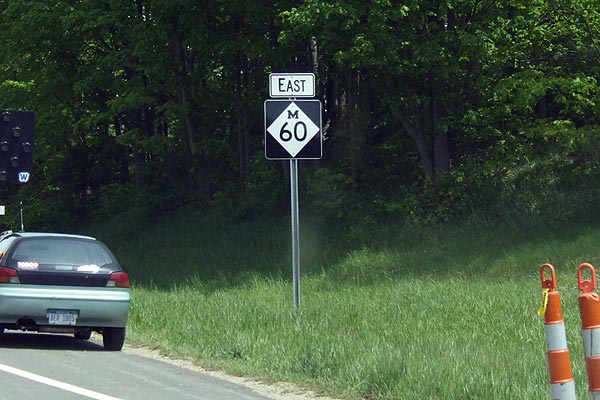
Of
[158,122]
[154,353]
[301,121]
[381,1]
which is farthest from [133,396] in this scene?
[158,122]

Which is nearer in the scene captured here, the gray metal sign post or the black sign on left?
the gray metal sign post

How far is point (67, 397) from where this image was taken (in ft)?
35.5

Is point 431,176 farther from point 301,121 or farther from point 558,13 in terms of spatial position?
point 301,121

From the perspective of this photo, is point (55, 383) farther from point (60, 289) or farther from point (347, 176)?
point (347, 176)

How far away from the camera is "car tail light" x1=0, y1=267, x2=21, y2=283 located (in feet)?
47.8

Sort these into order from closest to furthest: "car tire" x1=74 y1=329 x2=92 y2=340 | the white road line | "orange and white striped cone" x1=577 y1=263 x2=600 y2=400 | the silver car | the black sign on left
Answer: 1. "orange and white striped cone" x1=577 y1=263 x2=600 y2=400
2. the white road line
3. the silver car
4. "car tire" x1=74 y1=329 x2=92 y2=340
5. the black sign on left

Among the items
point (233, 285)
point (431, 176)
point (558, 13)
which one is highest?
point (558, 13)

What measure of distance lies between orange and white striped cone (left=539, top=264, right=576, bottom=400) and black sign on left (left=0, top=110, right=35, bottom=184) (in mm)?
24905

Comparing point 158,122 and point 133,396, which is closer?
point 133,396

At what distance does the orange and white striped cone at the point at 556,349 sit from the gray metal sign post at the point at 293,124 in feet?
25.7

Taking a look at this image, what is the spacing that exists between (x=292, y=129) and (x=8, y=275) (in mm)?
4267

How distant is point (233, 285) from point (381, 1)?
7.35m

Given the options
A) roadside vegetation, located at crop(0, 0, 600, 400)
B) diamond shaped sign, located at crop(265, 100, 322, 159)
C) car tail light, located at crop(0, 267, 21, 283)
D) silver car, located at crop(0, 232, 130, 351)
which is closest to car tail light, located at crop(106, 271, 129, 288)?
silver car, located at crop(0, 232, 130, 351)

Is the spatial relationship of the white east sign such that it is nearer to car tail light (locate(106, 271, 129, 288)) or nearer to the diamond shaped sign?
the diamond shaped sign
